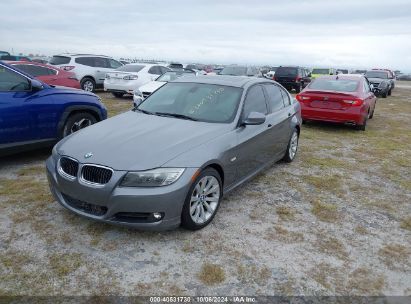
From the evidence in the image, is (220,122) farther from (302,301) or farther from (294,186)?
(302,301)

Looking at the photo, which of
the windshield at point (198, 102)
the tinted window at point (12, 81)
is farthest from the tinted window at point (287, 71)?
the tinted window at point (12, 81)

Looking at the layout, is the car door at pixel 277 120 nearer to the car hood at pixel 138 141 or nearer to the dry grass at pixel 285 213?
the dry grass at pixel 285 213

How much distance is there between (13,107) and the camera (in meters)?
5.37

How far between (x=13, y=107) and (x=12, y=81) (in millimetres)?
454

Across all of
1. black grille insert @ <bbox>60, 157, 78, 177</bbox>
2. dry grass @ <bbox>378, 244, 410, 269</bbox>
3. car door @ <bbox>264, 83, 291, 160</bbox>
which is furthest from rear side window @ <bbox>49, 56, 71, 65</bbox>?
dry grass @ <bbox>378, 244, 410, 269</bbox>

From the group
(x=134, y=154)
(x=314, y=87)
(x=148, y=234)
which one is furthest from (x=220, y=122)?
(x=314, y=87)

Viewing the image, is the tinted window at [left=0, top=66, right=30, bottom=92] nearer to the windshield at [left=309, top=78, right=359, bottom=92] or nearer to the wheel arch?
the wheel arch

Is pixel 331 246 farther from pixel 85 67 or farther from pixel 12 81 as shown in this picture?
pixel 85 67

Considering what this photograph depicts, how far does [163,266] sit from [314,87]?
26.9 ft

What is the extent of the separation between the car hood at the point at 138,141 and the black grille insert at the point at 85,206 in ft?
1.43

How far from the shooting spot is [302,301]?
292cm

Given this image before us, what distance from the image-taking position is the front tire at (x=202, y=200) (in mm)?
3719

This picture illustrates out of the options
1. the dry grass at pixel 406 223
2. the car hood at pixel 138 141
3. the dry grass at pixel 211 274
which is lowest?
the dry grass at pixel 211 274

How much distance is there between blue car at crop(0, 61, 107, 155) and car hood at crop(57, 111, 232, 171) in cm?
172
